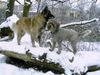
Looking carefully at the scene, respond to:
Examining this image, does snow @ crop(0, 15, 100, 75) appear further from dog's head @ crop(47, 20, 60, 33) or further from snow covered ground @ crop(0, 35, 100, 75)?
dog's head @ crop(47, 20, 60, 33)

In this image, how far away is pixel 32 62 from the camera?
28.9ft

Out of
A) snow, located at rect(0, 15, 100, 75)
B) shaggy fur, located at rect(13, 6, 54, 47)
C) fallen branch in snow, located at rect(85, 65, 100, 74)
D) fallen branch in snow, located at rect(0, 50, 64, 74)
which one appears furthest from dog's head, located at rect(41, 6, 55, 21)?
fallen branch in snow, located at rect(85, 65, 100, 74)

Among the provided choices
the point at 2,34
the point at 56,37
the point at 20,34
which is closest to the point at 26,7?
the point at 2,34

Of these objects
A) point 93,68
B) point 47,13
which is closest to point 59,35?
point 47,13

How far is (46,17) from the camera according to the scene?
9.38 m

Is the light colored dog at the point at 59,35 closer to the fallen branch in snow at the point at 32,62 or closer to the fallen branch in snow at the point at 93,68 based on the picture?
the fallen branch in snow at the point at 32,62

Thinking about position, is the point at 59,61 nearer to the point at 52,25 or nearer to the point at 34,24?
the point at 52,25

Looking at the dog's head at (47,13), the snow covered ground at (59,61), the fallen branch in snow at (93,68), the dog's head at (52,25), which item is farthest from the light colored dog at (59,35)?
the fallen branch in snow at (93,68)

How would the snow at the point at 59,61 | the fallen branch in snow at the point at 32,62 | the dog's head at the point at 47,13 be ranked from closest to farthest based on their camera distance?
the snow at the point at 59,61 < the fallen branch in snow at the point at 32,62 < the dog's head at the point at 47,13

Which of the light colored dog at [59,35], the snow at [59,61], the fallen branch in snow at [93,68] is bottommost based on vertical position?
the fallen branch in snow at [93,68]

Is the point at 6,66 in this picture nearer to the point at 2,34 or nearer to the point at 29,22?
the point at 29,22

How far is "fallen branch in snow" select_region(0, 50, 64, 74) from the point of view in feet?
28.2

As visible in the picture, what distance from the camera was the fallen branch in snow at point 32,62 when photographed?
861 cm

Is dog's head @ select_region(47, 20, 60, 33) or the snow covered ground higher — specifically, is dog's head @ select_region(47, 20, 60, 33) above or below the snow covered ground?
above
